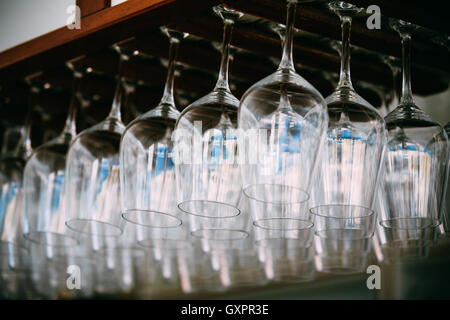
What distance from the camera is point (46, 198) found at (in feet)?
3.03

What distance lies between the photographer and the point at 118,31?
32.2 inches

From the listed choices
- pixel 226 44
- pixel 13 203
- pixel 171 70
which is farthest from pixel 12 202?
pixel 226 44

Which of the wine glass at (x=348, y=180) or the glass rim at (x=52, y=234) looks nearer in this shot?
the wine glass at (x=348, y=180)

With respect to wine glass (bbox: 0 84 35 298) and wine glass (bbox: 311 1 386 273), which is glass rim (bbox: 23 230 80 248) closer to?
wine glass (bbox: 0 84 35 298)

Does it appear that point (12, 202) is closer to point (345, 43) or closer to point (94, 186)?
point (94, 186)

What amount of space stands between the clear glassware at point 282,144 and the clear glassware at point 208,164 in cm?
5

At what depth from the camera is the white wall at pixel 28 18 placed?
3.03 ft

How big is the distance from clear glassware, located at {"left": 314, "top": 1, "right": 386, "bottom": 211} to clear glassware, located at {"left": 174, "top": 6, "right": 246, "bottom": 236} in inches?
3.7

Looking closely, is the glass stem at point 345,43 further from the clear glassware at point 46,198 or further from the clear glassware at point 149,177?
the clear glassware at point 46,198

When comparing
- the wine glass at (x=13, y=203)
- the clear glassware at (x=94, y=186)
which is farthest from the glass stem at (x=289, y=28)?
the wine glass at (x=13, y=203)

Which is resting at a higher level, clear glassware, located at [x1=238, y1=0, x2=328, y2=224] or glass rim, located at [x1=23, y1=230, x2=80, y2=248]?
clear glassware, located at [x1=238, y1=0, x2=328, y2=224]

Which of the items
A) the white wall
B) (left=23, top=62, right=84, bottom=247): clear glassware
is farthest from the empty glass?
the white wall

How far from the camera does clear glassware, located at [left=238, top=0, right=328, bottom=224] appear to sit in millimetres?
570
